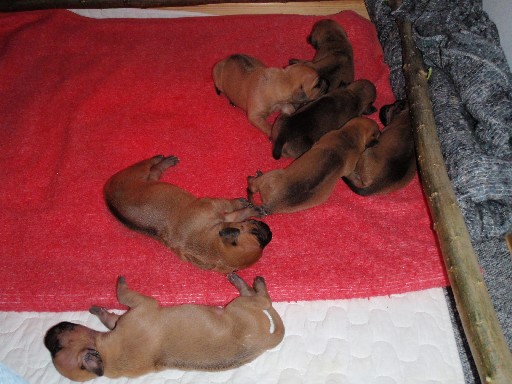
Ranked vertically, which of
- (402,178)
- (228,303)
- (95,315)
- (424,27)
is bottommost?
(95,315)

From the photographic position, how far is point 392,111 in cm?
265

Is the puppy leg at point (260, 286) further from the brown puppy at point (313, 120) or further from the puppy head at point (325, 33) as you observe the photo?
the puppy head at point (325, 33)

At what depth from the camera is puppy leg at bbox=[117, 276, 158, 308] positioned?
214 centimetres

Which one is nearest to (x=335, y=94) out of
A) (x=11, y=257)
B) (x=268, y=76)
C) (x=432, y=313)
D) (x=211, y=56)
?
(x=268, y=76)

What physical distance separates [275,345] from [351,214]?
0.75 meters

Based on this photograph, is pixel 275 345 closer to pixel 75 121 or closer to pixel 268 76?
pixel 268 76

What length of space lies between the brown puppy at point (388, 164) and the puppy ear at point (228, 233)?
0.70 metres

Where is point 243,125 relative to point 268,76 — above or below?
below

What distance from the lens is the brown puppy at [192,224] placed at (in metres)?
2.15

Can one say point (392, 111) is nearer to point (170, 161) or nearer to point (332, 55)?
point (332, 55)

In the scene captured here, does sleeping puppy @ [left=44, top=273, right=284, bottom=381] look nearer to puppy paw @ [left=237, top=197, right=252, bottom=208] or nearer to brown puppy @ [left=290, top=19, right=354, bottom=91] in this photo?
puppy paw @ [left=237, top=197, right=252, bottom=208]

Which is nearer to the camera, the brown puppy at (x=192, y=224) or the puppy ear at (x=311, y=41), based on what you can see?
the brown puppy at (x=192, y=224)

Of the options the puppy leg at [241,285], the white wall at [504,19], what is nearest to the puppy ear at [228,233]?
the puppy leg at [241,285]

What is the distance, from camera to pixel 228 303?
2.24m
